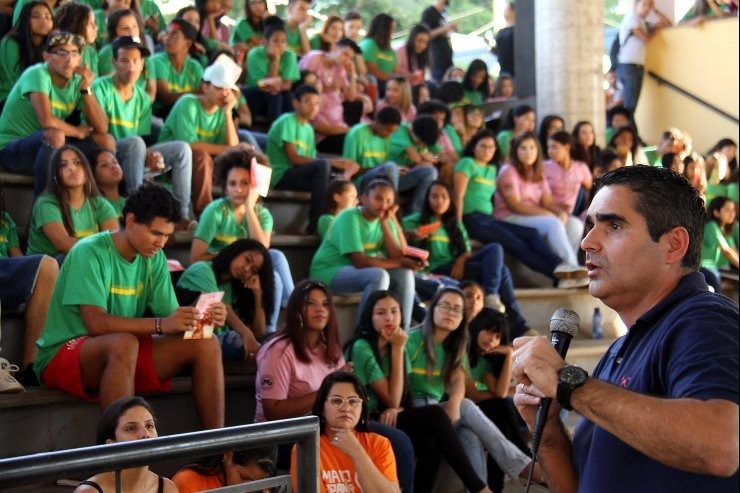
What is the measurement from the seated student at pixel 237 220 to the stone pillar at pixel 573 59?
167 inches

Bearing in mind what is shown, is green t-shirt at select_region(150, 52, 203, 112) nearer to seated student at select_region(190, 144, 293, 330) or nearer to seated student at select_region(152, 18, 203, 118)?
seated student at select_region(152, 18, 203, 118)

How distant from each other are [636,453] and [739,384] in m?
0.25

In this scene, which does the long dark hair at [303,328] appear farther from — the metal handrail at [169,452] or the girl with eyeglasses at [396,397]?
the metal handrail at [169,452]

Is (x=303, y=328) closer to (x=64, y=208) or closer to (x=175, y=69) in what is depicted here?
(x=64, y=208)

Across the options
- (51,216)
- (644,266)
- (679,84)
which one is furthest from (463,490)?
(679,84)

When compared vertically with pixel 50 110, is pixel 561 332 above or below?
below

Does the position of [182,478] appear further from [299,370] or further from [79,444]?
[299,370]

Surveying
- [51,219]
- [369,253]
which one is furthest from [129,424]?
[369,253]

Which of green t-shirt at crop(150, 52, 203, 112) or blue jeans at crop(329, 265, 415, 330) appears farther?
green t-shirt at crop(150, 52, 203, 112)

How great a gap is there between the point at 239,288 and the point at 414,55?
5757 mm

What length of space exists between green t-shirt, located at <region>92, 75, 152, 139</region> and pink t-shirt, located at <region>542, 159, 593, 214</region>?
338cm

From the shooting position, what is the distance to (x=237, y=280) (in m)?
5.58

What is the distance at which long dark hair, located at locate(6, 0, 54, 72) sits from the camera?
6.54m

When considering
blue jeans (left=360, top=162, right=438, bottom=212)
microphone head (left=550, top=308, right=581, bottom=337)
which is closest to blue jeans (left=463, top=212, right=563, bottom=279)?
blue jeans (left=360, top=162, right=438, bottom=212)
